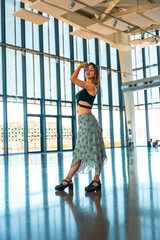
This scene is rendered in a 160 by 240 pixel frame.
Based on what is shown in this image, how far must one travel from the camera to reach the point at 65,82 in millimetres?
19031

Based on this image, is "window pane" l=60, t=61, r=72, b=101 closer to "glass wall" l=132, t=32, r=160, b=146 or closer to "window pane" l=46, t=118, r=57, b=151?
"window pane" l=46, t=118, r=57, b=151

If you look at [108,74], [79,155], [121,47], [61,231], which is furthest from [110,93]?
[61,231]

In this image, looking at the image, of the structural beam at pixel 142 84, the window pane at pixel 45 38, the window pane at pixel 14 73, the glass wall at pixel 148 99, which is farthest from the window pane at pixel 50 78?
the glass wall at pixel 148 99

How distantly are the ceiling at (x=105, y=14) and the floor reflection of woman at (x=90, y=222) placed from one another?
28.3ft

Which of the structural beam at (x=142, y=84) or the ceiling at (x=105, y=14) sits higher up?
the ceiling at (x=105, y=14)

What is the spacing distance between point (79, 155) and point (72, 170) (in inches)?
7.9

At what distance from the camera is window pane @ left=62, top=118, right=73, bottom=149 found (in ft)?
61.7

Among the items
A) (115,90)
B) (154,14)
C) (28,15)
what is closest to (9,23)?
(28,15)

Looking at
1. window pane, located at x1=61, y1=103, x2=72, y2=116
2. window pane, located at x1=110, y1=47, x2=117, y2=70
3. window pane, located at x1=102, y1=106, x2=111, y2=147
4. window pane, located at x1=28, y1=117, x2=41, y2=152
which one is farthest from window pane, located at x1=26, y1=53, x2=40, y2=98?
window pane, located at x1=110, y1=47, x2=117, y2=70

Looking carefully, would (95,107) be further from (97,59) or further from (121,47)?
(121,47)

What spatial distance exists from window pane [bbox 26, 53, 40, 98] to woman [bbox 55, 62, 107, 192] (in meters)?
13.6

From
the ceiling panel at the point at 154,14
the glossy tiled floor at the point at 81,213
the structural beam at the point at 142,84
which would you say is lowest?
the glossy tiled floor at the point at 81,213

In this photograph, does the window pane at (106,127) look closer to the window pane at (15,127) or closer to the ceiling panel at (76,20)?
the window pane at (15,127)

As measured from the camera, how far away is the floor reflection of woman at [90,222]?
1.80 metres
